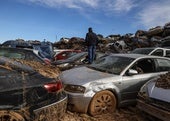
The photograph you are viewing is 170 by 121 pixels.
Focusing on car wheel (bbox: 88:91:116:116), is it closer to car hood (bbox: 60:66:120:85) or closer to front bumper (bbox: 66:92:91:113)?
front bumper (bbox: 66:92:91:113)

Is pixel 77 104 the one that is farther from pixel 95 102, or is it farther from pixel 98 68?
pixel 98 68

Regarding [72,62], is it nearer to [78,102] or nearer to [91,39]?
[91,39]

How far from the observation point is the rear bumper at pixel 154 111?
591 cm

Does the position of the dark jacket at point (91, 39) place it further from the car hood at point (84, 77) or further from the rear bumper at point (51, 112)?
the rear bumper at point (51, 112)

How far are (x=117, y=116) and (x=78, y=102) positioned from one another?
3.54ft

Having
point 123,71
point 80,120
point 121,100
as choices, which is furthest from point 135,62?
point 80,120

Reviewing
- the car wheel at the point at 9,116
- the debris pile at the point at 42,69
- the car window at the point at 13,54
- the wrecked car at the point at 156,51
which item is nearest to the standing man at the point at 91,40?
the wrecked car at the point at 156,51

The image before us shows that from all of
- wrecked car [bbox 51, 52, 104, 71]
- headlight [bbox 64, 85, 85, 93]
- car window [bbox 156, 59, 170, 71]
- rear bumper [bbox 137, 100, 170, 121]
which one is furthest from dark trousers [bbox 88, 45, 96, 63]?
rear bumper [bbox 137, 100, 170, 121]

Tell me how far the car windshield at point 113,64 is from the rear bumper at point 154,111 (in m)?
1.35

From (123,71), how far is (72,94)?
1667 mm

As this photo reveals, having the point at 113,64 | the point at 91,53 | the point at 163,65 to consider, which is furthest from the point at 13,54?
the point at 91,53

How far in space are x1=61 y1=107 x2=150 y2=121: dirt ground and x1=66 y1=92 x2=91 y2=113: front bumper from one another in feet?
0.46

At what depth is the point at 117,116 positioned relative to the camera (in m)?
7.29

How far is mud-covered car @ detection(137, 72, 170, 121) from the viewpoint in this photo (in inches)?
237
